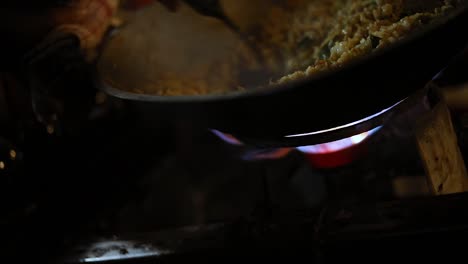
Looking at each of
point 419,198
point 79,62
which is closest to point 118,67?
point 79,62

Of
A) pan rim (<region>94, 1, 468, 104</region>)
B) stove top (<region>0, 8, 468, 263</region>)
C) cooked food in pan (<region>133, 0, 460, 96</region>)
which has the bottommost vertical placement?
stove top (<region>0, 8, 468, 263</region>)

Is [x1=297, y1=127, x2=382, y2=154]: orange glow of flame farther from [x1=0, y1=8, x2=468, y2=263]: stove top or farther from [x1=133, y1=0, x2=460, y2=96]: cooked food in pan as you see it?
[x1=133, y1=0, x2=460, y2=96]: cooked food in pan

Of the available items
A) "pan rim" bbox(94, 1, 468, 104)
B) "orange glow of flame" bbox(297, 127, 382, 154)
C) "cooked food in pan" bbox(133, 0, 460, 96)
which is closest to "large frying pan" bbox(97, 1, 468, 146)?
"pan rim" bbox(94, 1, 468, 104)

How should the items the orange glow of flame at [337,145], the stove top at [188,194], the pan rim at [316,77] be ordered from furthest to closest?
the orange glow of flame at [337,145] < the stove top at [188,194] < the pan rim at [316,77]

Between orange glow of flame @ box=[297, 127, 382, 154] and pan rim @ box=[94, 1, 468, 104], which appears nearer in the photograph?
pan rim @ box=[94, 1, 468, 104]

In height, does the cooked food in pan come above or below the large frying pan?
above

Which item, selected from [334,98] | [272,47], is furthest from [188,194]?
[334,98]

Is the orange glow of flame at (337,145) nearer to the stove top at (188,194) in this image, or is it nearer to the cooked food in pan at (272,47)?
the stove top at (188,194)

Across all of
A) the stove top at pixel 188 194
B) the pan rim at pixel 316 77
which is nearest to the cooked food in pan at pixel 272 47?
the stove top at pixel 188 194

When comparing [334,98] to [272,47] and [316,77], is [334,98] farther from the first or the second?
[272,47]
